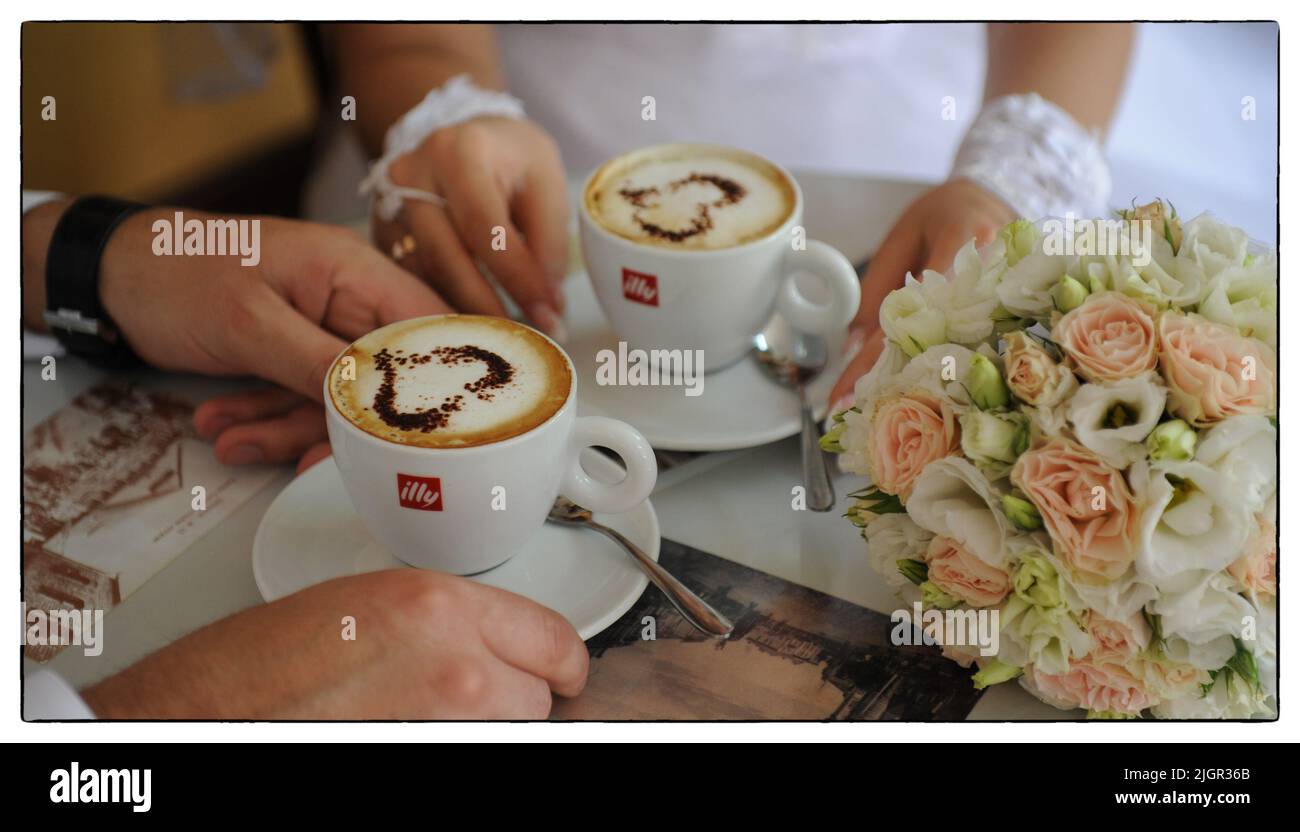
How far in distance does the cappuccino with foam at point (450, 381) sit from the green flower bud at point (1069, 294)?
23 cm

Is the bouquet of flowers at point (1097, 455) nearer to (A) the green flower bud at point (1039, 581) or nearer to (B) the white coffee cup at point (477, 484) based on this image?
(A) the green flower bud at point (1039, 581)

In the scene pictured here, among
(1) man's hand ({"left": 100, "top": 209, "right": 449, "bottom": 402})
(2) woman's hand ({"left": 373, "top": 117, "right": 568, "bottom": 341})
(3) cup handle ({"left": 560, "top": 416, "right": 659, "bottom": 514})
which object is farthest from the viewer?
(2) woman's hand ({"left": 373, "top": 117, "right": 568, "bottom": 341})

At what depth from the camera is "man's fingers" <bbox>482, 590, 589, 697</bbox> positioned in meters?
0.52

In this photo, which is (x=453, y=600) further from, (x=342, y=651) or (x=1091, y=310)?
(x=1091, y=310)

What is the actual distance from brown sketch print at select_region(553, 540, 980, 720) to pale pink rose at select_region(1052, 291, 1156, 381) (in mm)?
173

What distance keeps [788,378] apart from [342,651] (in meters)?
0.33

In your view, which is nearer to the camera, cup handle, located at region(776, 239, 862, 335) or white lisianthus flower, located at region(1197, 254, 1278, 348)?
white lisianthus flower, located at region(1197, 254, 1278, 348)

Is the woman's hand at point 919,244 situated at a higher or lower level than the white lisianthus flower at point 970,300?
lower

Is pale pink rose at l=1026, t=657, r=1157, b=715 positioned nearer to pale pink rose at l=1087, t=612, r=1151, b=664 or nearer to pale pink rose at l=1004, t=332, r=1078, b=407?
pale pink rose at l=1087, t=612, r=1151, b=664

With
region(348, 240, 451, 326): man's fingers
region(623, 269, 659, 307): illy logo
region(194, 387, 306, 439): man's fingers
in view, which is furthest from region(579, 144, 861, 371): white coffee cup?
region(194, 387, 306, 439): man's fingers

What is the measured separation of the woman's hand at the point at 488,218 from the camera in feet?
2.49

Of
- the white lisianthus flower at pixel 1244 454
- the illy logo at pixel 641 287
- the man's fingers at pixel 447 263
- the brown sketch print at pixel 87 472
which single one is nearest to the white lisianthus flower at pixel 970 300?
the white lisianthus flower at pixel 1244 454

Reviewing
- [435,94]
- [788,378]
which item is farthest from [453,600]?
[435,94]

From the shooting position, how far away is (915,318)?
51cm
